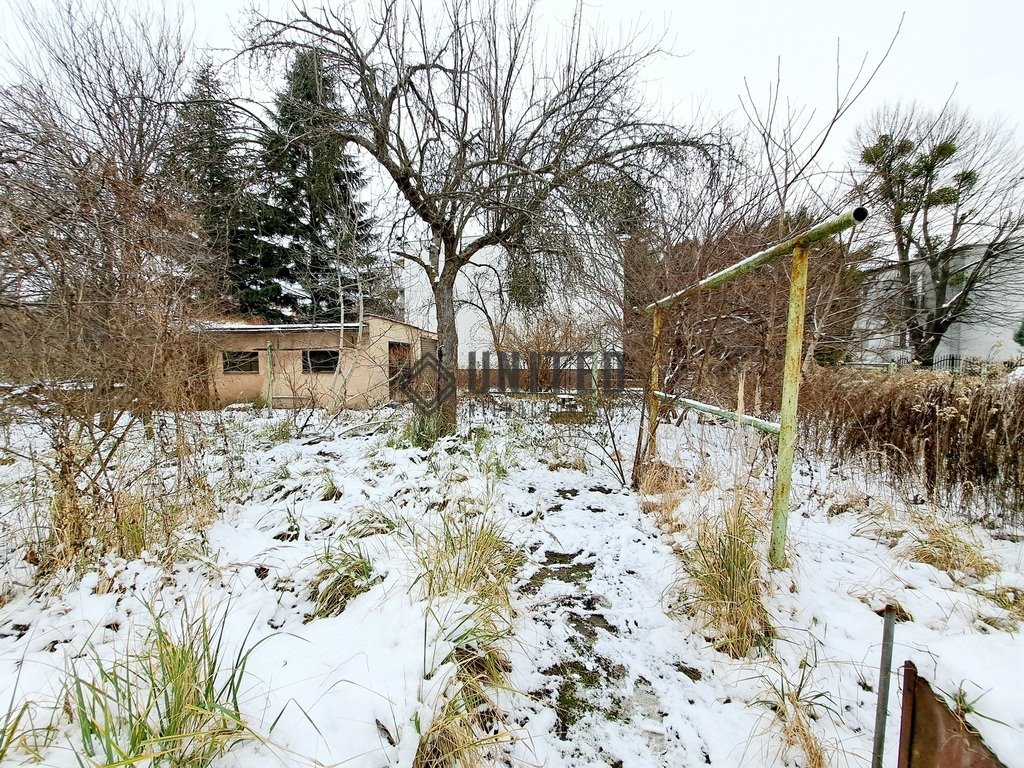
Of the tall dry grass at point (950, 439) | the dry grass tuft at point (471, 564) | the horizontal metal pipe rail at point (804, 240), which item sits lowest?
the dry grass tuft at point (471, 564)

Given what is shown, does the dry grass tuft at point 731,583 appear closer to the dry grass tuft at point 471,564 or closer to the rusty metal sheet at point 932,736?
the rusty metal sheet at point 932,736

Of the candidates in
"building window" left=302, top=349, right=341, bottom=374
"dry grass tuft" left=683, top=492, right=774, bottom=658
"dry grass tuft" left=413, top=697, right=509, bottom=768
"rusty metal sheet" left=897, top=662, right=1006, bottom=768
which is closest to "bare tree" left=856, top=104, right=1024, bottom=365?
"dry grass tuft" left=683, top=492, right=774, bottom=658

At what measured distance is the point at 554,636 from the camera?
1.63 m

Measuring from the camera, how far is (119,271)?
8.23 feet

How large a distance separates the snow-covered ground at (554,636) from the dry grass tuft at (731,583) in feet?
0.19

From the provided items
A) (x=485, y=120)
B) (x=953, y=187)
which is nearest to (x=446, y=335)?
(x=485, y=120)

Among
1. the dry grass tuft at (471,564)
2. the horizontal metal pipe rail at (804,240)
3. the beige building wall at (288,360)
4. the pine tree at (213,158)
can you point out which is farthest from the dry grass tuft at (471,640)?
the beige building wall at (288,360)

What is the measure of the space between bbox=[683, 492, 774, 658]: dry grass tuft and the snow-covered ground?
0.06 metres

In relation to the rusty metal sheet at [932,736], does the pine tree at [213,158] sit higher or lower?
higher

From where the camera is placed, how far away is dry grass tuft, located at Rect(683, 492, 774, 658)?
4.78 ft

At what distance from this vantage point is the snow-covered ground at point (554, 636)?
109 centimetres

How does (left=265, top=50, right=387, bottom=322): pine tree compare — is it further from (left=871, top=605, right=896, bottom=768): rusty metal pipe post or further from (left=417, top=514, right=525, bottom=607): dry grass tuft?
(left=871, top=605, right=896, bottom=768): rusty metal pipe post

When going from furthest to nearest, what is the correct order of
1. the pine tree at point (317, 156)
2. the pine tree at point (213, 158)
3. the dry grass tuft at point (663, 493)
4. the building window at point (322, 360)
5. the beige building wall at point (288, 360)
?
the building window at point (322, 360)
the beige building wall at point (288, 360)
the pine tree at point (213, 158)
the pine tree at point (317, 156)
the dry grass tuft at point (663, 493)

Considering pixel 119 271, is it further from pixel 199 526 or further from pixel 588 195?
pixel 588 195
